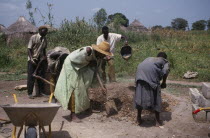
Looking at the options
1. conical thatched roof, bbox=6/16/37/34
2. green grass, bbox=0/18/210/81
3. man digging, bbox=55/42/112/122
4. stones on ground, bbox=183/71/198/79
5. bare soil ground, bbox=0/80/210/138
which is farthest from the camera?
conical thatched roof, bbox=6/16/37/34

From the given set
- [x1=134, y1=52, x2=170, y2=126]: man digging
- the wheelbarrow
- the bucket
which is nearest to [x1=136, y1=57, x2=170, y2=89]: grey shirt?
[x1=134, y1=52, x2=170, y2=126]: man digging

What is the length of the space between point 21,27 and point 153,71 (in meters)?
17.7

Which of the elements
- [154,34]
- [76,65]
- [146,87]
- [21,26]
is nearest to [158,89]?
[146,87]

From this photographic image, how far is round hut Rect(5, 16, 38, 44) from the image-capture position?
19172 millimetres

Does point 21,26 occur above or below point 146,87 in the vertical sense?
above

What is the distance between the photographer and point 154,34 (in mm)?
19438

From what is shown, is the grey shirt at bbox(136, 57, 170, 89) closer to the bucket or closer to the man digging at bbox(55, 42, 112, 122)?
the man digging at bbox(55, 42, 112, 122)

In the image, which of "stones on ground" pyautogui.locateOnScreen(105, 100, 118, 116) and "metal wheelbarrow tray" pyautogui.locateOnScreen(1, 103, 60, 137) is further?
"stones on ground" pyautogui.locateOnScreen(105, 100, 118, 116)

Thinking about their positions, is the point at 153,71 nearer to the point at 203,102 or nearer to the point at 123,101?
the point at 203,102

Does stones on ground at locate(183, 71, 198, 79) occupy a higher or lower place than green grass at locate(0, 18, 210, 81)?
lower

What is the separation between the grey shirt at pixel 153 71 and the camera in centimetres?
428

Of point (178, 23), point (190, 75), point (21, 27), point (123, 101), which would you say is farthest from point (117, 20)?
point (178, 23)

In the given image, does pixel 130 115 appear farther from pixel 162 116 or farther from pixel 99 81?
pixel 99 81

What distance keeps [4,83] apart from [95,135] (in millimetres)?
5294
